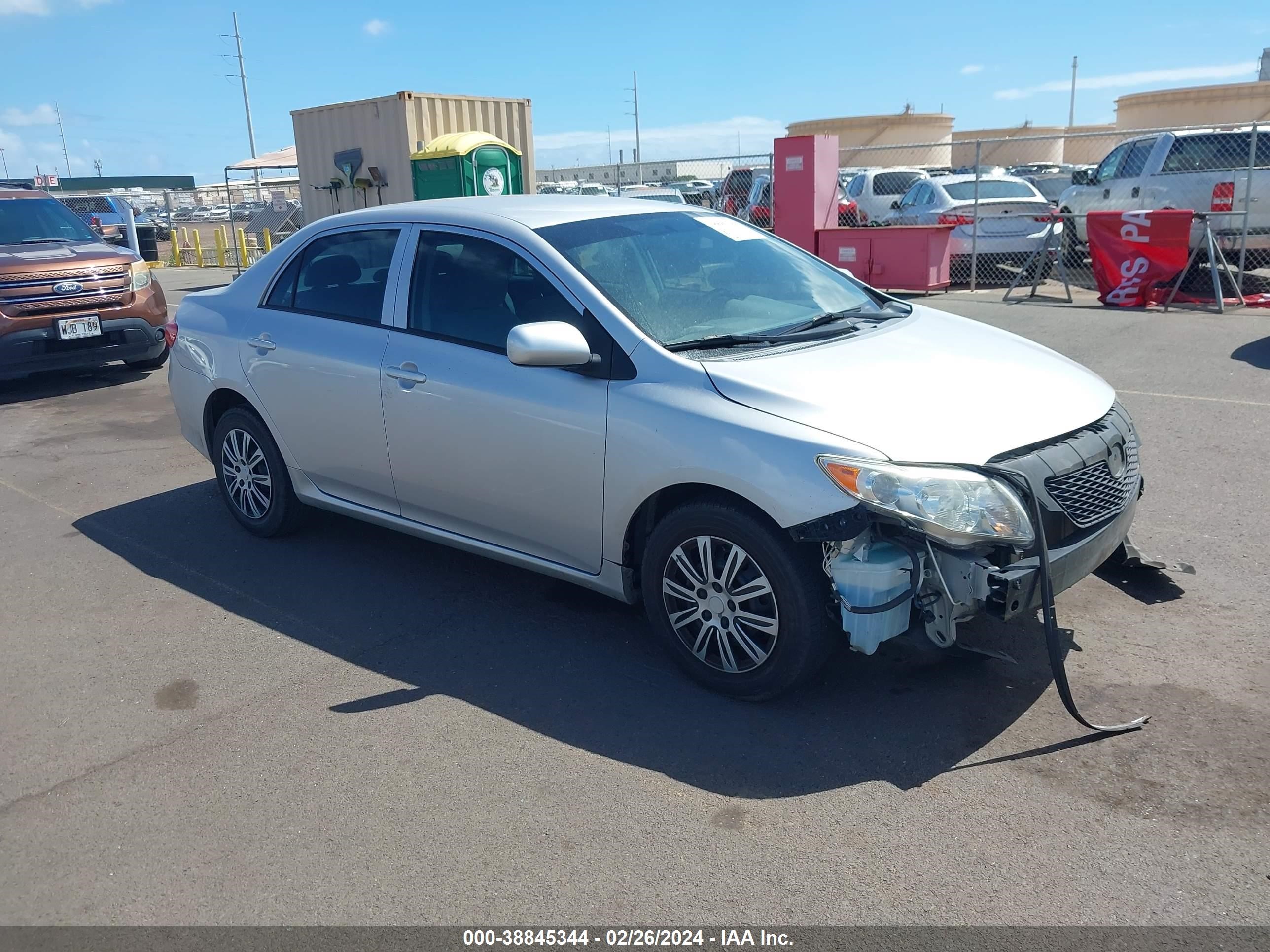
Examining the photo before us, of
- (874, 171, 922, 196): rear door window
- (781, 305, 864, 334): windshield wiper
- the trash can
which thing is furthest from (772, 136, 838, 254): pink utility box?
the trash can

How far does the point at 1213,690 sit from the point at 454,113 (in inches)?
598

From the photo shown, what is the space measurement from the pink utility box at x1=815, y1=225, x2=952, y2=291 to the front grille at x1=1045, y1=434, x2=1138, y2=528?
423 inches

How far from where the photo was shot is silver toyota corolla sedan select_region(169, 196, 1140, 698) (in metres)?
3.48

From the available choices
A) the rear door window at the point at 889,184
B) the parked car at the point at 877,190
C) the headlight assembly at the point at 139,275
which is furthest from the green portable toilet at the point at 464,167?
the rear door window at the point at 889,184

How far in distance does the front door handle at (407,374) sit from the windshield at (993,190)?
45.1 feet

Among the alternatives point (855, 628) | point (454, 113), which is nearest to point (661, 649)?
point (855, 628)

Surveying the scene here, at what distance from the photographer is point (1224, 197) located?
12.9 meters

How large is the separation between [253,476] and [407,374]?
62.3 inches

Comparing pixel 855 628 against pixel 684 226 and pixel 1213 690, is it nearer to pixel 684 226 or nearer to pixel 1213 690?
pixel 1213 690

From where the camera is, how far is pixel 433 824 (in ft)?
10.7

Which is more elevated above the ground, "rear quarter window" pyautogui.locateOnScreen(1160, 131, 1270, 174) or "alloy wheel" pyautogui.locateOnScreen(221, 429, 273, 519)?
"rear quarter window" pyautogui.locateOnScreen(1160, 131, 1270, 174)

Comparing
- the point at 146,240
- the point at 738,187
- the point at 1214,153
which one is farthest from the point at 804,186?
the point at 146,240

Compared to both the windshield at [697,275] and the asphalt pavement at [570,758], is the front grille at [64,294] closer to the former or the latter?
the asphalt pavement at [570,758]

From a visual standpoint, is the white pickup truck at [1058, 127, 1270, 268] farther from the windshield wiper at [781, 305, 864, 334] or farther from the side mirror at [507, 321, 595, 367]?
the side mirror at [507, 321, 595, 367]
